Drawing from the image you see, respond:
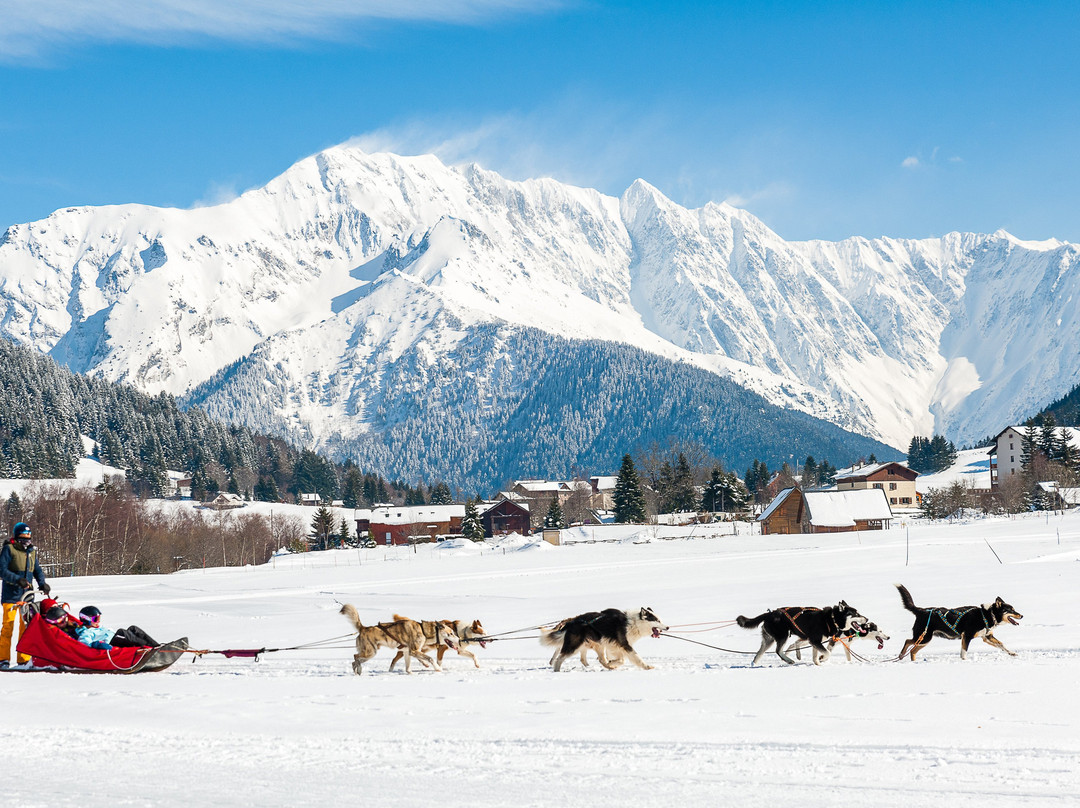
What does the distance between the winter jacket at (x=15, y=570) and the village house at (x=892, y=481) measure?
387 feet

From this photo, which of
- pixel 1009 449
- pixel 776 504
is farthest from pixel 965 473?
pixel 776 504

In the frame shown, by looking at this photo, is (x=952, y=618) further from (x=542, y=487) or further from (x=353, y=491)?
(x=542, y=487)

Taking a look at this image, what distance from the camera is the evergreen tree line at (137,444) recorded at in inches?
5379

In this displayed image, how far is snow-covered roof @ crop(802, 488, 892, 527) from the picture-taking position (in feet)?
260

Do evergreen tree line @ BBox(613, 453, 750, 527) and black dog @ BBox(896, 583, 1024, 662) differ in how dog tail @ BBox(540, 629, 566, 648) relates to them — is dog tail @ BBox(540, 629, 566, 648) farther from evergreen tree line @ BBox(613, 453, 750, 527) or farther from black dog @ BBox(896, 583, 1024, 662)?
evergreen tree line @ BBox(613, 453, 750, 527)

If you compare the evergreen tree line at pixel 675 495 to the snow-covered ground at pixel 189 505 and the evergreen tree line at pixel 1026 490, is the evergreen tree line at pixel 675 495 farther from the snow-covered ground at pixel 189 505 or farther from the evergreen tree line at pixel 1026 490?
the snow-covered ground at pixel 189 505

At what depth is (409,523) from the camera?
118 metres

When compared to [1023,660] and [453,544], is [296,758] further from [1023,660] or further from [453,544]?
[453,544]

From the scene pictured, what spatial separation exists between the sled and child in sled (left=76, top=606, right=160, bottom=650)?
135 mm

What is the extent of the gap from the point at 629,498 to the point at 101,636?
7969 centimetres

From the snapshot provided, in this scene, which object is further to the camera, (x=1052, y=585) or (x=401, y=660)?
(x=1052, y=585)

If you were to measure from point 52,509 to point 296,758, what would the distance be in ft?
243

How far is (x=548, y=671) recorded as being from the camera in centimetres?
1315

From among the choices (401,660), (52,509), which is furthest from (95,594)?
(52,509)
